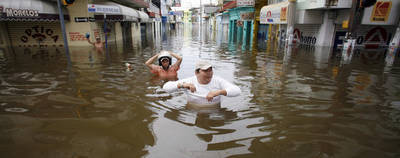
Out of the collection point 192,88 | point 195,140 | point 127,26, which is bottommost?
point 195,140

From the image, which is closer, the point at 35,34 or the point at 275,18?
the point at 35,34

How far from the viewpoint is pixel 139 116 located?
13.9 feet

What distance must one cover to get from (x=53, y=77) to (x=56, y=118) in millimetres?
3774

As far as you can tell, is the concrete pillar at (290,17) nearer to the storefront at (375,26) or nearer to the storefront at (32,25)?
the storefront at (375,26)

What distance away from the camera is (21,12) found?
14445 mm

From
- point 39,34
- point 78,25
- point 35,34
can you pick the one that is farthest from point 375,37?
point 35,34

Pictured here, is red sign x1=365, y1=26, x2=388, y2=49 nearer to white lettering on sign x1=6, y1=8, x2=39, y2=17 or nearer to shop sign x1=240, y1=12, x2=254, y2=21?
shop sign x1=240, y1=12, x2=254, y2=21

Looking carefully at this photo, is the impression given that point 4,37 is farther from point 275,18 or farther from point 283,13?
point 283,13

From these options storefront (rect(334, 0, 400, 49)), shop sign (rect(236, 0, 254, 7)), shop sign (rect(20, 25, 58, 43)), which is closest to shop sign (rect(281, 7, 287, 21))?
storefront (rect(334, 0, 400, 49))

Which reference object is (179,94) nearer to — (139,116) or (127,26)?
(139,116)

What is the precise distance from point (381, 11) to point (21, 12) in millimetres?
23998

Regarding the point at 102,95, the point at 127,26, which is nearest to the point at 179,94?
the point at 102,95

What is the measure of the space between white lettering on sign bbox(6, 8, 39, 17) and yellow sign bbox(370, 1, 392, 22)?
23.0 meters

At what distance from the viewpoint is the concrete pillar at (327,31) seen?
59.3 ft
